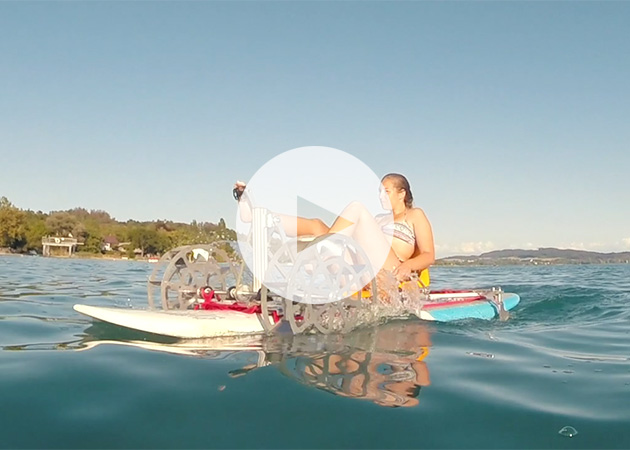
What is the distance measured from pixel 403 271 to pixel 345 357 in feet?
8.43

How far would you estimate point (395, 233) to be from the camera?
7.50 metres

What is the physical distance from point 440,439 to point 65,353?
3106mm

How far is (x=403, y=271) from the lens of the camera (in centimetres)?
689

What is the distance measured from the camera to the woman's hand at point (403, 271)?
6.85 metres

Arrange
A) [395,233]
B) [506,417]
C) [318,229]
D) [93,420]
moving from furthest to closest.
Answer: [395,233], [318,229], [506,417], [93,420]

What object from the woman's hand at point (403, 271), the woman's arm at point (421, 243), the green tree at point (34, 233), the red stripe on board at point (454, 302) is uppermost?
the green tree at point (34, 233)

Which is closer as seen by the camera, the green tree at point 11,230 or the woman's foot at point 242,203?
the woman's foot at point 242,203

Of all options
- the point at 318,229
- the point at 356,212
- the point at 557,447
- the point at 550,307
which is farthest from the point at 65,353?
the point at 550,307

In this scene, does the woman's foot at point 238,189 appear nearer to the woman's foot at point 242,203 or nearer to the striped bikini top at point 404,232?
the woman's foot at point 242,203

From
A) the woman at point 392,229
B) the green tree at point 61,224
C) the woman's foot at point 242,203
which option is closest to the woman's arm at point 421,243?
the woman at point 392,229

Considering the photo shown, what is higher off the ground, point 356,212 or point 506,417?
point 356,212

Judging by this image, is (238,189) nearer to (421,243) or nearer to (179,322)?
(179,322)

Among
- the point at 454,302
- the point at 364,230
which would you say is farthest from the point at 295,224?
the point at 454,302

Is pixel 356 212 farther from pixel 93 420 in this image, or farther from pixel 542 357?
pixel 93 420
